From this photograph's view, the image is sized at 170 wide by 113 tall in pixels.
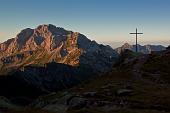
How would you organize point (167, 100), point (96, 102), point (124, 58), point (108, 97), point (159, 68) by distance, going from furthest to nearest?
1. point (124, 58)
2. point (159, 68)
3. point (108, 97)
4. point (96, 102)
5. point (167, 100)

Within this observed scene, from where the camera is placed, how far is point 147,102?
3221 inches

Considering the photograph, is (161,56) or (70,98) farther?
(161,56)

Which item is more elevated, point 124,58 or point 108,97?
point 124,58

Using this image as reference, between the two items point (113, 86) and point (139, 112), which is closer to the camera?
point (139, 112)

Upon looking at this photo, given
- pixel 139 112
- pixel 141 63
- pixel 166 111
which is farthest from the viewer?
pixel 141 63

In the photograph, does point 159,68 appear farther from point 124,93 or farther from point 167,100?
point 167,100

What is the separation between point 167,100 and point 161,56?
294 ft

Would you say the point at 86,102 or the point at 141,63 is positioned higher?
the point at 141,63

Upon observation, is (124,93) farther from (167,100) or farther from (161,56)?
(161,56)

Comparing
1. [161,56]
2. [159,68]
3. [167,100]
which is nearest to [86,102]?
[167,100]

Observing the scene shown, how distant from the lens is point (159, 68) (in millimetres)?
145250

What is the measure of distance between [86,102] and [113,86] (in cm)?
2460

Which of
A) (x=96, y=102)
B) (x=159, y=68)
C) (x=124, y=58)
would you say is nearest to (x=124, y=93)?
(x=96, y=102)

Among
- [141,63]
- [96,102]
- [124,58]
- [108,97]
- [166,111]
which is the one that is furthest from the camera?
[124,58]
